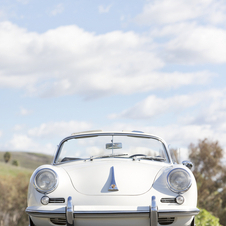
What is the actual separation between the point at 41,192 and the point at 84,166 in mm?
756

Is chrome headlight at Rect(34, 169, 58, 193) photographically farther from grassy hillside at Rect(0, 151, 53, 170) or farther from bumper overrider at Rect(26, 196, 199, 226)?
grassy hillside at Rect(0, 151, 53, 170)

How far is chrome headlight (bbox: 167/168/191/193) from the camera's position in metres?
5.26

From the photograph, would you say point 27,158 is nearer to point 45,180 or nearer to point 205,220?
point 205,220

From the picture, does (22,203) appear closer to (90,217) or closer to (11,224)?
(11,224)

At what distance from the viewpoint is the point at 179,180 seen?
533 cm

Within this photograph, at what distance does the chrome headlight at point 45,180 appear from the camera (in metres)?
5.25

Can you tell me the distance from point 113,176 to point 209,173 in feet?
135

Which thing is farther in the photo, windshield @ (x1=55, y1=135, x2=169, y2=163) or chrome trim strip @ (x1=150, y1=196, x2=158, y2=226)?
windshield @ (x1=55, y1=135, x2=169, y2=163)

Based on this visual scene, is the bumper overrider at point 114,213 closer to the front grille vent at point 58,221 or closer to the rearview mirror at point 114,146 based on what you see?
the front grille vent at point 58,221

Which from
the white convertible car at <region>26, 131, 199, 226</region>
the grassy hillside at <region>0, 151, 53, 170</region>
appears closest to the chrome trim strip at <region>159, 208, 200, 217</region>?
the white convertible car at <region>26, 131, 199, 226</region>

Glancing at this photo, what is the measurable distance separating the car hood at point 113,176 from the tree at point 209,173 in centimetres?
3798

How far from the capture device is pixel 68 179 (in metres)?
5.40

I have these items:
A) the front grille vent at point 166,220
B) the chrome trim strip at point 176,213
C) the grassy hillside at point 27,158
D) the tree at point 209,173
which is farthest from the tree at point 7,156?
the chrome trim strip at point 176,213

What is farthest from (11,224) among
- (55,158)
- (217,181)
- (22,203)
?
(55,158)
